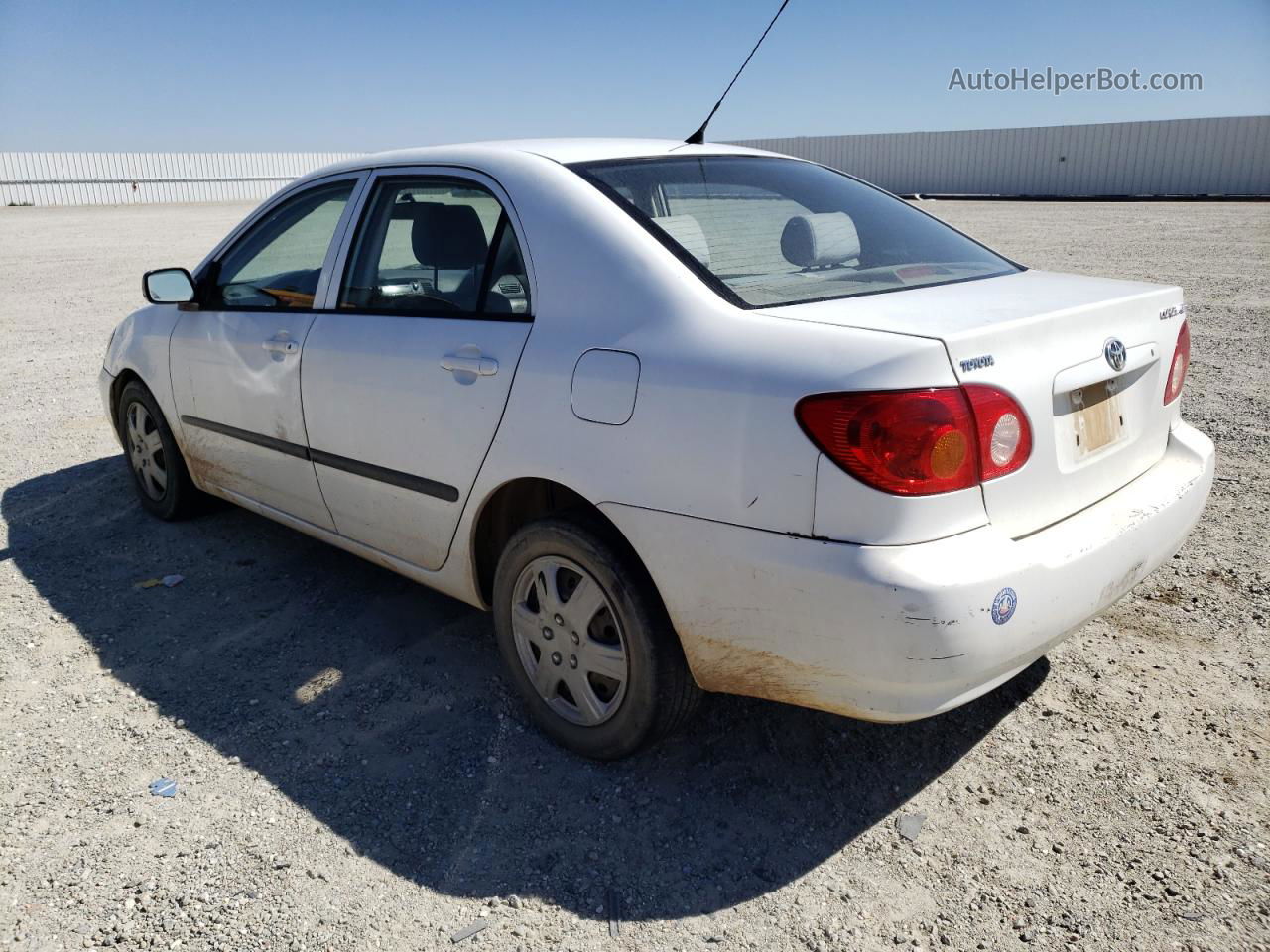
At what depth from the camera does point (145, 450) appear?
16.1 feet

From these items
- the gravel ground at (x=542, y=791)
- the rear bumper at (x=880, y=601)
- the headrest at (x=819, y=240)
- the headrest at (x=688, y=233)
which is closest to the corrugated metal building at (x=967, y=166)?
the headrest at (x=819, y=240)

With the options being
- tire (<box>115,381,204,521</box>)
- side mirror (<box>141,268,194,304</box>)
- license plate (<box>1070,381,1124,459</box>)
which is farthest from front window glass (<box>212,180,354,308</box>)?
license plate (<box>1070,381,1124,459</box>)

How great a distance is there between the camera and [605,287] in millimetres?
2672

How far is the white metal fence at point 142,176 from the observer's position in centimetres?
4775

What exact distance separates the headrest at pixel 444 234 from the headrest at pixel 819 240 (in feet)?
3.08

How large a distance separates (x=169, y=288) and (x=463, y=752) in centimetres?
240

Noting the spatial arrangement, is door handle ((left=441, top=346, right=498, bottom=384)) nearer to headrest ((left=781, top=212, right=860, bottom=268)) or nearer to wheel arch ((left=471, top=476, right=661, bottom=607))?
wheel arch ((left=471, top=476, right=661, bottom=607))

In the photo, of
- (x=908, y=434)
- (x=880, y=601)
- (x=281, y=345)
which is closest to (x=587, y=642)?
(x=880, y=601)

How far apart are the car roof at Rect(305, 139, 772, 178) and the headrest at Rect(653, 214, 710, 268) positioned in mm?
401

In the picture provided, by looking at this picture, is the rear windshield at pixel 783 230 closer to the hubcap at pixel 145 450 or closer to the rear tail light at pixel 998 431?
the rear tail light at pixel 998 431

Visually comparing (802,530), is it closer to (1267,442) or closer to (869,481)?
(869,481)

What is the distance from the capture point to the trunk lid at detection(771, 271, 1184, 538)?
2.27m

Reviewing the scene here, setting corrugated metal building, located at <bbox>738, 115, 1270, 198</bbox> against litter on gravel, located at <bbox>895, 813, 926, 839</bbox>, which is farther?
corrugated metal building, located at <bbox>738, 115, 1270, 198</bbox>

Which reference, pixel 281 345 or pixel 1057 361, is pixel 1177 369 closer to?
pixel 1057 361
